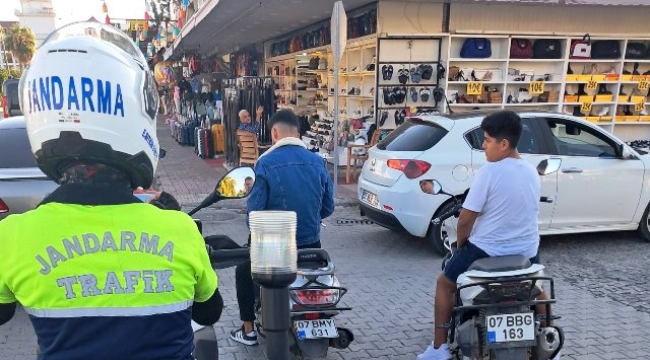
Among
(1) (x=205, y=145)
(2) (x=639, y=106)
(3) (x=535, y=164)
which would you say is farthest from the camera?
(1) (x=205, y=145)

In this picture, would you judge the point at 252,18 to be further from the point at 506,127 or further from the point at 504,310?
the point at 504,310

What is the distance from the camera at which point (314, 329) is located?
3.50 meters

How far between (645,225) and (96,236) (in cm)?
728

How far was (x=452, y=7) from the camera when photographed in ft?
34.5

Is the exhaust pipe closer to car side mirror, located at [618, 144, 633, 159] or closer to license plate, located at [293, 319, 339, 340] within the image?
license plate, located at [293, 319, 339, 340]

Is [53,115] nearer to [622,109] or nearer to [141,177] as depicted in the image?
[141,177]

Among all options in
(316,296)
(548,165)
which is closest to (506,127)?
(548,165)

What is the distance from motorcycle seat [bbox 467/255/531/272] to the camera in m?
3.14

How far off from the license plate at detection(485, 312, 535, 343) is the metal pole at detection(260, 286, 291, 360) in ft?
7.15

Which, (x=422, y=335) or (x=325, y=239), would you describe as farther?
(x=325, y=239)

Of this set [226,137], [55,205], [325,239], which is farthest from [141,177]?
[226,137]

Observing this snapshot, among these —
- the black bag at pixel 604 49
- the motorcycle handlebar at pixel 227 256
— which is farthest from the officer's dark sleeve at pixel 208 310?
the black bag at pixel 604 49

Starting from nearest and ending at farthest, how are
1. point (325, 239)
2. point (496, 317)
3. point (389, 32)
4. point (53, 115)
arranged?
point (53, 115) → point (496, 317) → point (325, 239) → point (389, 32)

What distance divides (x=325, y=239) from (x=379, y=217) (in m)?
1.02
